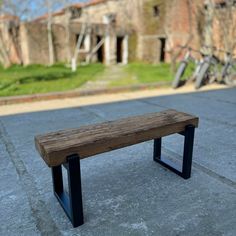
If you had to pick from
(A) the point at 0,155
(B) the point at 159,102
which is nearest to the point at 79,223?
(A) the point at 0,155

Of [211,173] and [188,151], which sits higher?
[188,151]

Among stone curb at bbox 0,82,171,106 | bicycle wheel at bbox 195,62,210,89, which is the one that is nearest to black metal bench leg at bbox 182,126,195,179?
stone curb at bbox 0,82,171,106

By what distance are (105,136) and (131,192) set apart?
589 millimetres

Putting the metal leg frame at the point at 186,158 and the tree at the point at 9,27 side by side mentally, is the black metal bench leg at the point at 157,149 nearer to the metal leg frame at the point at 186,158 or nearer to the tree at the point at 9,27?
the metal leg frame at the point at 186,158

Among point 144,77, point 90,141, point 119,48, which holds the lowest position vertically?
point 144,77

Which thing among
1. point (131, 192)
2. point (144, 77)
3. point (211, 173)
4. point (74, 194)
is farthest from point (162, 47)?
point (74, 194)

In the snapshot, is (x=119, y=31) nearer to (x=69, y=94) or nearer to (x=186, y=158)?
(x=69, y=94)

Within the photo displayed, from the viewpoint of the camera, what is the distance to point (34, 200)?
71.1 inches

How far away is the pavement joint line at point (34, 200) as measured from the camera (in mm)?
1520

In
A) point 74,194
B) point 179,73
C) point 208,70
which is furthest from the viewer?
point 208,70

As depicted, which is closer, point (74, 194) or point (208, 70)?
point (74, 194)

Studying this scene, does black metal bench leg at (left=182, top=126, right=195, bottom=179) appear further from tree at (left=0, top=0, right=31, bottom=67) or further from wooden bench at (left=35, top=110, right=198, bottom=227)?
tree at (left=0, top=0, right=31, bottom=67)

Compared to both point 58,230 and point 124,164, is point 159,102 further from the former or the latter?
point 58,230

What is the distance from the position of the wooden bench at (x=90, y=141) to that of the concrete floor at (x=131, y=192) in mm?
122
